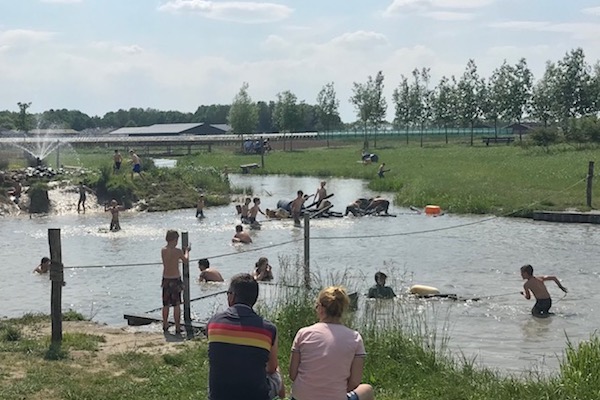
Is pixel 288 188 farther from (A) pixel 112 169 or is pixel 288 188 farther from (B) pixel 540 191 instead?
(B) pixel 540 191

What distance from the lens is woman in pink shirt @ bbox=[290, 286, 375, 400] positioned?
6.34 metres

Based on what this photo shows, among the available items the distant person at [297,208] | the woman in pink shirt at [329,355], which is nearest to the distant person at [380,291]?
the woman in pink shirt at [329,355]

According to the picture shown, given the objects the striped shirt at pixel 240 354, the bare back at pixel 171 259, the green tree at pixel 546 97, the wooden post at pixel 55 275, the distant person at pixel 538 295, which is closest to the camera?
the striped shirt at pixel 240 354

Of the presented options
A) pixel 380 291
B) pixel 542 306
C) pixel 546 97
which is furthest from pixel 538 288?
pixel 546 97

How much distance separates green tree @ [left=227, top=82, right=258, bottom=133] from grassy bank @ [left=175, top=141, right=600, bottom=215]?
4815 centimetres

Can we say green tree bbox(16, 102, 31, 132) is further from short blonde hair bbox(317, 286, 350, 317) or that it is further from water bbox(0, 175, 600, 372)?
short blonde hair bbox(317, 286, 350, 317)

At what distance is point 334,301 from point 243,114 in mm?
114562

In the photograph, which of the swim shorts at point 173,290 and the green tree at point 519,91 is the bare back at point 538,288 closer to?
the swim shorts at point 173,290

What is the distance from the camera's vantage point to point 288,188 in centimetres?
4881

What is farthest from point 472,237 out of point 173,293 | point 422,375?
point 422,375

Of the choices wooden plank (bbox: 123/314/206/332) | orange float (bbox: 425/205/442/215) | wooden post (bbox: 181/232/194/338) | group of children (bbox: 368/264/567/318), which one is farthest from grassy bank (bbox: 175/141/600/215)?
wooden post (bbox: 181/232/194/338)

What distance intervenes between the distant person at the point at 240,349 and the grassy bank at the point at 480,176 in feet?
89.4

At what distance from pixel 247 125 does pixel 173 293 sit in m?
108

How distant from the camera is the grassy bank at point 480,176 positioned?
1352 inches
